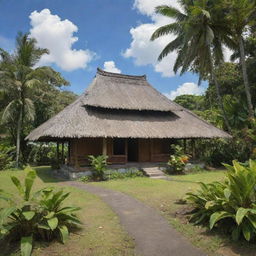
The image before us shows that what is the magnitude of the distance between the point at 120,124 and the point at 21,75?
7421 millimetres

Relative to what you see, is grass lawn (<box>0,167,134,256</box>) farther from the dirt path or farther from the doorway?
the doorway

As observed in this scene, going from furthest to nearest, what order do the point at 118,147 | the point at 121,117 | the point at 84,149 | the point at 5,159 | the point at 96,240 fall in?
the point at 118,147 < the point at 5,159 < the point at 121,117 < the point at 84,149 < the point at 96,240

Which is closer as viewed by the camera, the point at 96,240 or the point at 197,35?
the point at 96,240

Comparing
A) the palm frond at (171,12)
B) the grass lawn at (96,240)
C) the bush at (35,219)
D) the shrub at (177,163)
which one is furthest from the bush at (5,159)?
the palm frond at (171,12)

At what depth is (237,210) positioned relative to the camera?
15.5 ft

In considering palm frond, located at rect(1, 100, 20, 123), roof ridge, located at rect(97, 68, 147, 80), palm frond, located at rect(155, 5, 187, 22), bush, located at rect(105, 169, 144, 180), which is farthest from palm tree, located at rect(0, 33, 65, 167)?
palm frond, located at rect(155, 5, 187, 22)

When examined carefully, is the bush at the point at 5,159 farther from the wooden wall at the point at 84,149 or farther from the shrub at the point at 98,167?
the shrub at the point at 98,167

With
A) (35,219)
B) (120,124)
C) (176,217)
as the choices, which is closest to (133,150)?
(120,124)

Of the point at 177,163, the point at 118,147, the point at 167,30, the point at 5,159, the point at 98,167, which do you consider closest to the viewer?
the point at 98,167

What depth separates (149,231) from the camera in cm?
538

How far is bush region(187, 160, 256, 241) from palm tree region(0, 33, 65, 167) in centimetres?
1320

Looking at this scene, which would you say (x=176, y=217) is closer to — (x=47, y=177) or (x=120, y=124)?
(x=120, y=124)

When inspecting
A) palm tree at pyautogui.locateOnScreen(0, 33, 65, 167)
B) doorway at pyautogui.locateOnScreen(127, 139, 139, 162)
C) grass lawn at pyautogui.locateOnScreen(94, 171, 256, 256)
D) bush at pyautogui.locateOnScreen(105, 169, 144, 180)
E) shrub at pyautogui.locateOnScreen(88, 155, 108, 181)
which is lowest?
grass lawn at pyautogui.locateOnScreen(94, 171, 256, 256)

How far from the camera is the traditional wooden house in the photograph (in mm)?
13508
